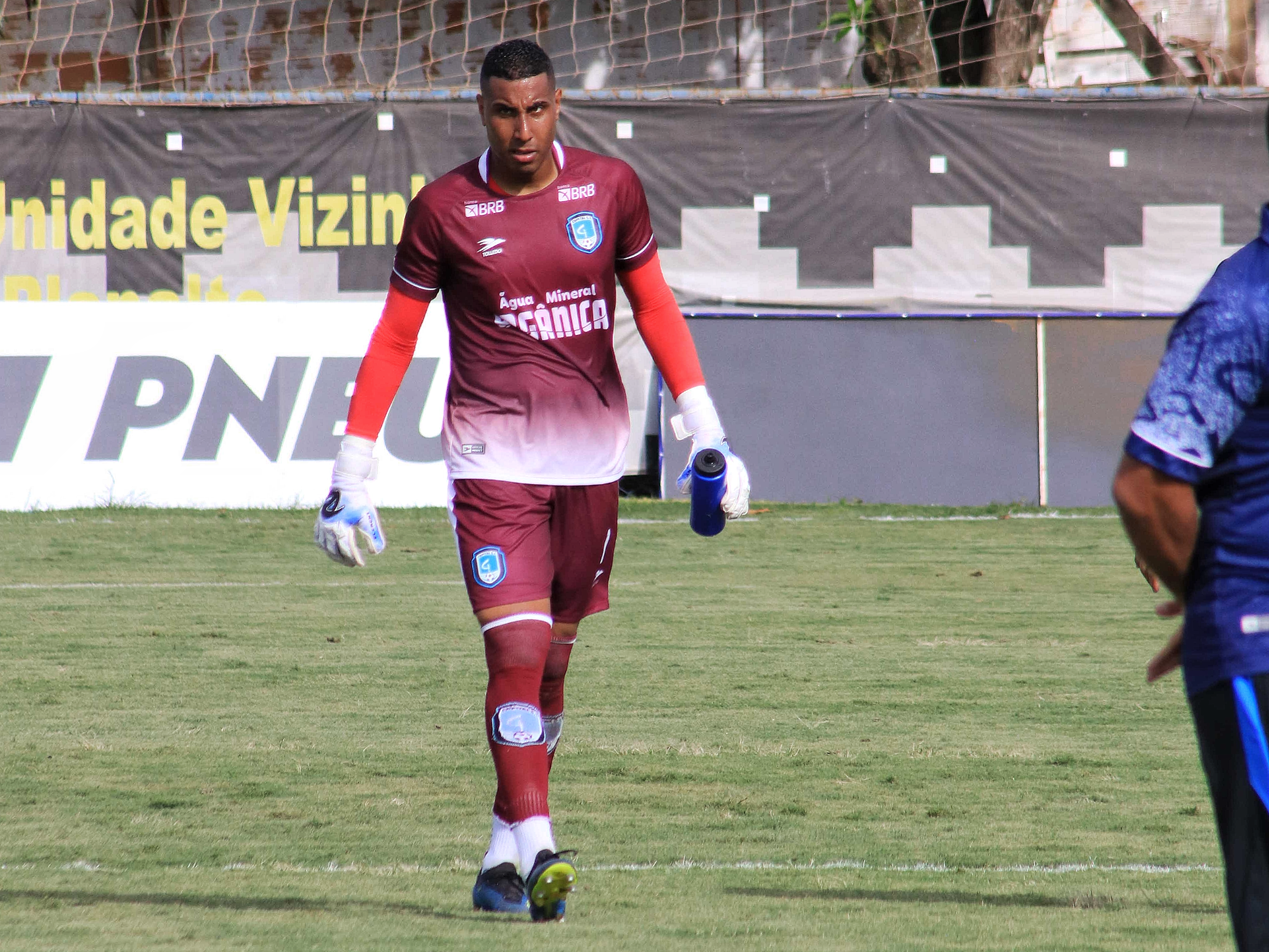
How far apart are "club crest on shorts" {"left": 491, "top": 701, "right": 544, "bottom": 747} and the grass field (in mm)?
402

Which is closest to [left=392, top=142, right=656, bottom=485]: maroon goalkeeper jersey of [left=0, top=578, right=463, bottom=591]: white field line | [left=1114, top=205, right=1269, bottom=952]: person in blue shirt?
[left=1114, top=205, right=1269, bottom=952]: person in blue shirt

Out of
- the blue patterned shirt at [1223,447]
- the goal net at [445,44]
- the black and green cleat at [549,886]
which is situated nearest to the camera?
the blue patterned shirt at [1223,447]

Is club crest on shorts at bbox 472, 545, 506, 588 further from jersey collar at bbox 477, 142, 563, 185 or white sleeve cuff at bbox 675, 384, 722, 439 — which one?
jersey collar at bbox 477, 142, 563, 185

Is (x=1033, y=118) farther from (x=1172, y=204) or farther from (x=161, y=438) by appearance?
(x=161, y=438)

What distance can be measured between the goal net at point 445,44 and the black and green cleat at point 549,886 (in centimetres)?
1649

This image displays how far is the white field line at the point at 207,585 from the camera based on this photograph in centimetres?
1059

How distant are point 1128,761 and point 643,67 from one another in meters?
15.9

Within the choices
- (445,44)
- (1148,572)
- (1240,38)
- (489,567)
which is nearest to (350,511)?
(489,567)

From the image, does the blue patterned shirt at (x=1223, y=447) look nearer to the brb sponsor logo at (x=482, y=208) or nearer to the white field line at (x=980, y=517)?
the brb sponsor logo at (x=482, y=208)

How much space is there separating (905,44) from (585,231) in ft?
47.1

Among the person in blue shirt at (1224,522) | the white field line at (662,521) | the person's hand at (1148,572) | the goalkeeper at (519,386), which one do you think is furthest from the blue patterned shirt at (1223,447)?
the white field line at (662,521)

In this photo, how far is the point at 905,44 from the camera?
59.6 feet

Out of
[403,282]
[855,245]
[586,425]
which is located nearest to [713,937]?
[586,425]

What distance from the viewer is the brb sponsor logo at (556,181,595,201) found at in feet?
15.1
